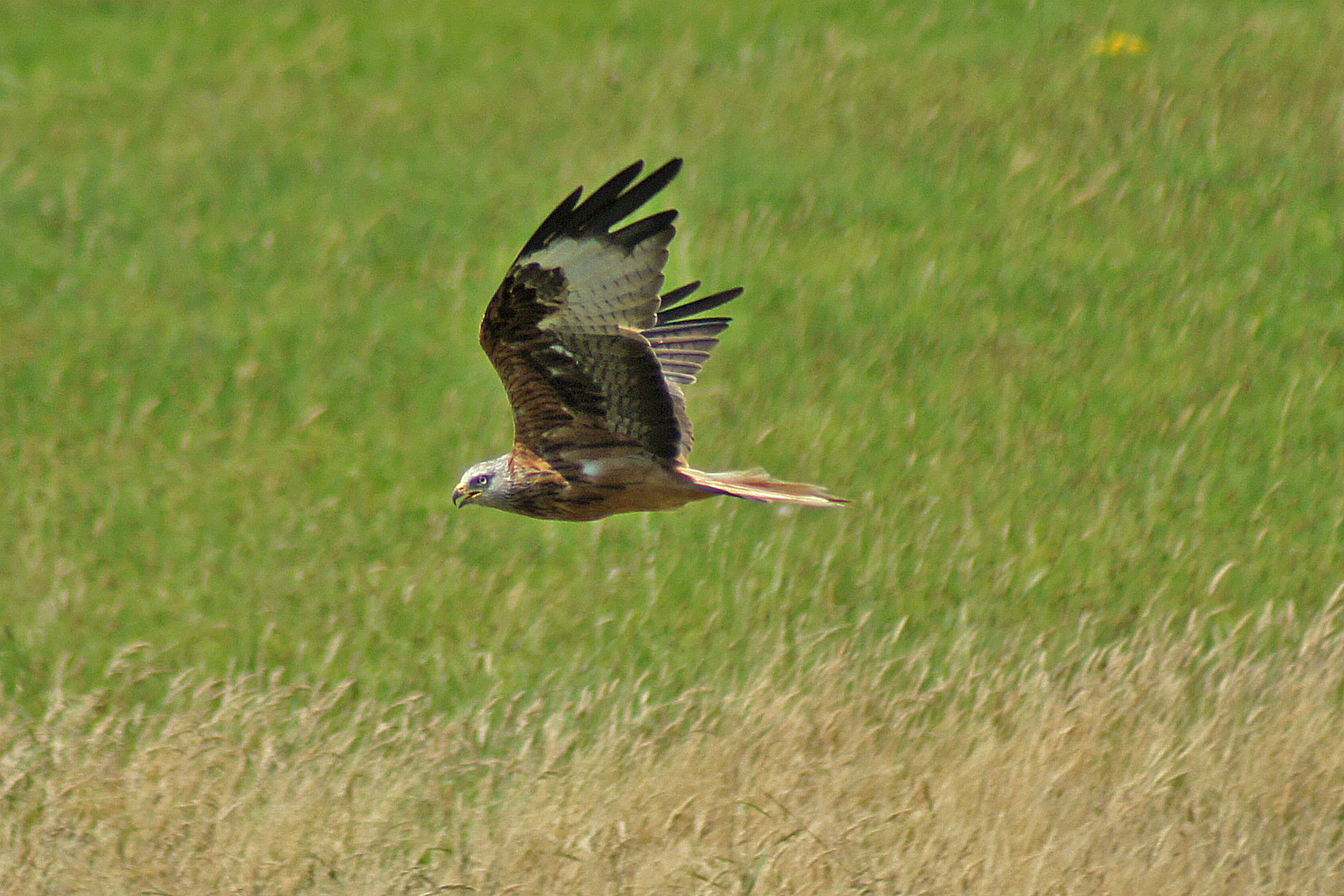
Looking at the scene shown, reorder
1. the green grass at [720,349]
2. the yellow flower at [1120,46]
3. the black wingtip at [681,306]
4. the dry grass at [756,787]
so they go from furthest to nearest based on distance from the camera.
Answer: the yellow flower at [1120,46]
the green grass at [720,349]
the black wingtip at [681,306]
the dry grass at [756,787]

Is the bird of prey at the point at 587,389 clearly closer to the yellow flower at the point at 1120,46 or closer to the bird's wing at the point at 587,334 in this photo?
the bird's wing at the point at 587,334

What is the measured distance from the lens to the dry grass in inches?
243

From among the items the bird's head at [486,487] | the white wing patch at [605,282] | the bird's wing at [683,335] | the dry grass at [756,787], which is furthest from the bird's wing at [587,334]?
the dry grass at [756,787]

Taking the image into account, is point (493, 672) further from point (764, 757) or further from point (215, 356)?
point (215, 356)

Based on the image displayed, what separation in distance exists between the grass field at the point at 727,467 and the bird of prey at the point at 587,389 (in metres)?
1.31

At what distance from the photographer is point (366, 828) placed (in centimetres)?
638

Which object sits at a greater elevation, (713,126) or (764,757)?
(713,126)

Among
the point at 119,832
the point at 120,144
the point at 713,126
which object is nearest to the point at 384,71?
the point at 120,144

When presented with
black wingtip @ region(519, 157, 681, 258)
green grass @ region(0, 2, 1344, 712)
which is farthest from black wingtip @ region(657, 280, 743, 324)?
green grass @ region(0, 2, 1344, 712)

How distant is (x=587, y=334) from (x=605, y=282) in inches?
A: 6.7

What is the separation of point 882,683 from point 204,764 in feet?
8.41

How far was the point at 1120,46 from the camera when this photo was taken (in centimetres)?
1320

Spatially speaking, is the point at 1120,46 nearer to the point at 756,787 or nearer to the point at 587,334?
the point at 756,787

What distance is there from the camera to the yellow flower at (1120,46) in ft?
43.0
